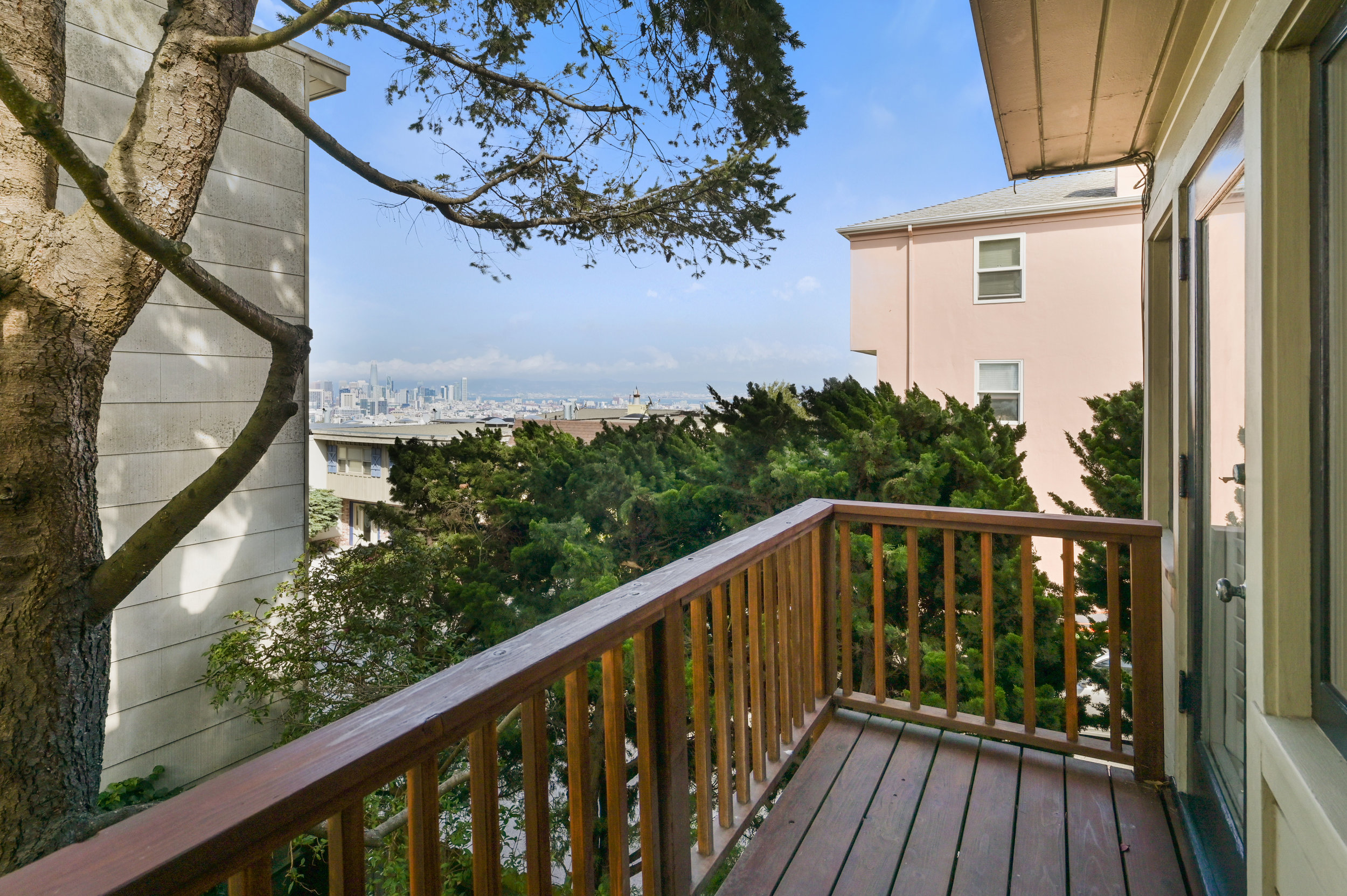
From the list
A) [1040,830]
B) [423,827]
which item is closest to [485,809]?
[423,827]

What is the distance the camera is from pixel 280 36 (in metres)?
2.59

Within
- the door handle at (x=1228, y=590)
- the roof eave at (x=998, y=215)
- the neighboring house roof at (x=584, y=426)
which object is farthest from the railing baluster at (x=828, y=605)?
the roof eave at (x=998, y=215)

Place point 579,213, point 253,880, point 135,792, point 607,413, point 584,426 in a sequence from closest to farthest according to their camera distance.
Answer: point 253,880 → point 135,792 → point 579,213 → point 584,426 → point 607,413

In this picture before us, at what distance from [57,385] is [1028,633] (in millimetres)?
3576

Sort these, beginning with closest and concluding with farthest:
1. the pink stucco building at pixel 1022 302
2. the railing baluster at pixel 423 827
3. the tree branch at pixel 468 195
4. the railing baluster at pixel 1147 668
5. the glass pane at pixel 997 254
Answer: the railing baluster at pixel 423 827, the railing baluster at pixel 1147 668, the tree branch at pixel 468 195, the pink stucco building at pixel 1022 302, the glass pane at pixel 997 254

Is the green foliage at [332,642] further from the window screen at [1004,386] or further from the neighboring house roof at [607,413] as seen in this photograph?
the window screen at [1004,386]

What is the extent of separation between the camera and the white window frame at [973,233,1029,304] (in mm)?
8250

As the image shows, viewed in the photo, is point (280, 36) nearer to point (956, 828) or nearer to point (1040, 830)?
point (956, 828)

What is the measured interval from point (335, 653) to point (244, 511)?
1.27m

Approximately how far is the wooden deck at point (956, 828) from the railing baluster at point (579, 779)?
0.62 meters

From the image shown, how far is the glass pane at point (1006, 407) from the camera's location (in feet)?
28.0

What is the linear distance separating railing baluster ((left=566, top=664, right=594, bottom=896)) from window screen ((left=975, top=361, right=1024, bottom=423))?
27.5 ft

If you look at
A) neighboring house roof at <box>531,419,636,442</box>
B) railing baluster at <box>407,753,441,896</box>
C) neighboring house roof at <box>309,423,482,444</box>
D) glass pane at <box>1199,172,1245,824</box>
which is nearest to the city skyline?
neighboring house roof at <box>309,423,482,444</box>

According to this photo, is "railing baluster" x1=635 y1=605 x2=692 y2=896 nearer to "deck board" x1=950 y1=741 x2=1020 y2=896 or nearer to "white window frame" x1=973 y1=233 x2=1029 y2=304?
"deck board" x1=950 y1=741 x2=1020 y2=896
